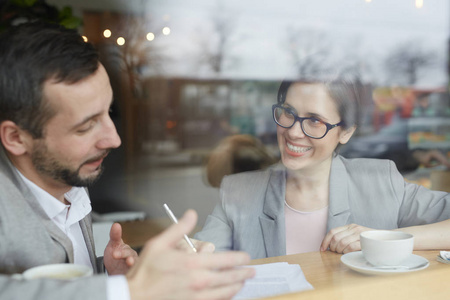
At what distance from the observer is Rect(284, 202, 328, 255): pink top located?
4.57 ft

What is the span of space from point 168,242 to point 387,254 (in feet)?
1.64

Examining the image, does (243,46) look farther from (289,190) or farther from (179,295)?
(179,295)

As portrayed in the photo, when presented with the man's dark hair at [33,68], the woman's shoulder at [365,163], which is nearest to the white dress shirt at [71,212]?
the man's dark hair at [33,68]

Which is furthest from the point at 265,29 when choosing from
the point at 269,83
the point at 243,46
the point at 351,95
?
the point at 351,95

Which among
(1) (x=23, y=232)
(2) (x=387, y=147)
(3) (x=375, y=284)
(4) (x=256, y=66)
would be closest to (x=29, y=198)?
(1) (x=23, y=232)

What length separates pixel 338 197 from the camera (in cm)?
142

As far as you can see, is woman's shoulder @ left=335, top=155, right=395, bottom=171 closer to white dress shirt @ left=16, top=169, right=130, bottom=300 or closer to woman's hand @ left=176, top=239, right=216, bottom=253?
woman's hand @ left=176, top=239, right=216, bottom=253

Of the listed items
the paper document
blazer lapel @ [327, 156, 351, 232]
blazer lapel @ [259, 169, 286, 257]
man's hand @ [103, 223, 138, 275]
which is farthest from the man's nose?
blazer lapel @ [327, 156, 351, 232]

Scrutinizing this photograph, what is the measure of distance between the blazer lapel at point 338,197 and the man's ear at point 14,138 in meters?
0.85

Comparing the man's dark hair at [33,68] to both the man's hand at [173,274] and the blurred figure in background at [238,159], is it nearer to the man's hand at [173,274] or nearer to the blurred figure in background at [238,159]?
the man's hand at [173,274]

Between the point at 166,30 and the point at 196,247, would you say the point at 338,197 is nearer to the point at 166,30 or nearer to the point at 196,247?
the point at 196,247

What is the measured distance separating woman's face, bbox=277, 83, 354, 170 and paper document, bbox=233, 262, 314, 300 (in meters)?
0.36

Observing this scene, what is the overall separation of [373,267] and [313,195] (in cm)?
44

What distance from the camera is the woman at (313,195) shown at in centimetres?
139
